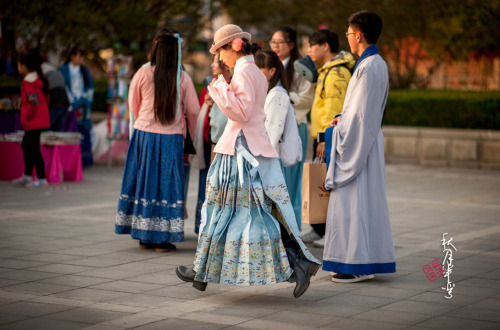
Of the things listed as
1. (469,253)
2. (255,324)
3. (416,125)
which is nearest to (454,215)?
(469,253)

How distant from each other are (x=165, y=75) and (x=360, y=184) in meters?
2.16

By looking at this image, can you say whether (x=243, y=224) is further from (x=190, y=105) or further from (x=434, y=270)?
(x=190, y=105)

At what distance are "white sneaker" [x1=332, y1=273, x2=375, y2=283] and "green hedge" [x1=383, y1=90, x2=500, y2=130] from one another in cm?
948

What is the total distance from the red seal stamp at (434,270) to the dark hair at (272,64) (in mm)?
1879

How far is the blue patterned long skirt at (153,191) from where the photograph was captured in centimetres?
735

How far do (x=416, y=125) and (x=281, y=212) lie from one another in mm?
10476

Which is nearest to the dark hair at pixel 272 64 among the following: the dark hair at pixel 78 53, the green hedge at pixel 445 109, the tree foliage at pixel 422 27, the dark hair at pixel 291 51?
the dark hair at pixel 291 51

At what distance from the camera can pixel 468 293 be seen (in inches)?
232

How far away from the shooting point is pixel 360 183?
6.18 metres

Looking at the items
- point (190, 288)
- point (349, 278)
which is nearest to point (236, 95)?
point (190, 288)

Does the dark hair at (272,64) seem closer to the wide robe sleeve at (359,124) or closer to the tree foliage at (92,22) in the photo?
the wide robe sleeve at (359,124)

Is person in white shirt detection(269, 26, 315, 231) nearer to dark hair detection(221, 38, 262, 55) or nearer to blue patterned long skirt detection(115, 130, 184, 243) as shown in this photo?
blue patterned long skirt detection(115, 130, 184, 243)

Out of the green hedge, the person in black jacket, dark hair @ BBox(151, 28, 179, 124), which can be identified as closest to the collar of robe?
dark hair @ BBox(151, 28, 179, 124)

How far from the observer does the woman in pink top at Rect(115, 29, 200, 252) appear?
737cm
